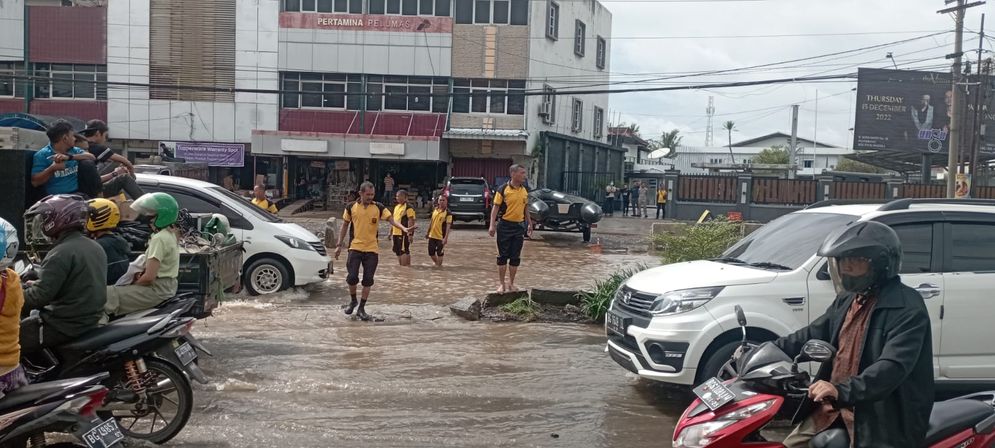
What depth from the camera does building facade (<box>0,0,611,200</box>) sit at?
32.9 meters

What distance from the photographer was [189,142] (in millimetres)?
33594

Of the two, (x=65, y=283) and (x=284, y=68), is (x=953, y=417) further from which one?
(x=284, y=68)

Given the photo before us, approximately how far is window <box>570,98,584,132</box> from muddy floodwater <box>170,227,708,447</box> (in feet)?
98.2

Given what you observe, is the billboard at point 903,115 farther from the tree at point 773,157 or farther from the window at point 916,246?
the tree at point 773,157

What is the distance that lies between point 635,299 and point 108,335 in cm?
384

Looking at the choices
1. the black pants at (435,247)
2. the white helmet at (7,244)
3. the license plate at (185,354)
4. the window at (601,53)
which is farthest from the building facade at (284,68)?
the white helmet at (7,244)

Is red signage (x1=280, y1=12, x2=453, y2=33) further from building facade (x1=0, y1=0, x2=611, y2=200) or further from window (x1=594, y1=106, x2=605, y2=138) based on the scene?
window (x1=594, y1=106, x2=605, y2=138)

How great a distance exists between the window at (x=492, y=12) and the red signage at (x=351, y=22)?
0.79 meters

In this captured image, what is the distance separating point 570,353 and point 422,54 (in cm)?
2655

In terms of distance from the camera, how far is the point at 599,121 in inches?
1805

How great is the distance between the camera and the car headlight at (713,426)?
341cm

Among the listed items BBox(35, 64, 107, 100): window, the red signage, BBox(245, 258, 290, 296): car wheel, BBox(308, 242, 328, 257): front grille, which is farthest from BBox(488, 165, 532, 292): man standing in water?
BBox(35, 64, 107, 100): window

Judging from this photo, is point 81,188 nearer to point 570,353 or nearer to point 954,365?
point 570,353

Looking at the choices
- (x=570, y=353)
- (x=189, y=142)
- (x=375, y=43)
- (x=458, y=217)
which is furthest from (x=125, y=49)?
(x=570, y=353)
